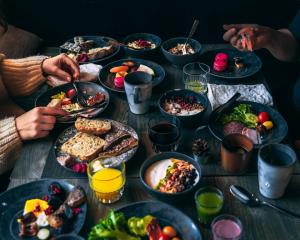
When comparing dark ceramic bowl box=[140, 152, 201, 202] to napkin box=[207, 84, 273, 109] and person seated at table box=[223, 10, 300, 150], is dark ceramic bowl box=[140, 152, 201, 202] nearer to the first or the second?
napkin box=[207, 84, 273, 109]

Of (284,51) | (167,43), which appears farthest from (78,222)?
(284,51)

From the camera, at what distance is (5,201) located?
140cm

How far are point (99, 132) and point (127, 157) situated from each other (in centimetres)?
21

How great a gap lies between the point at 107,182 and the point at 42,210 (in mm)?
242

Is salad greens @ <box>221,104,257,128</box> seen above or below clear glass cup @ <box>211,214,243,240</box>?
below

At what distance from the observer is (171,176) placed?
4.68ft

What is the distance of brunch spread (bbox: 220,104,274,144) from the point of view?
1660 mm

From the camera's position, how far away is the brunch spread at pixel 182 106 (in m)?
1.77

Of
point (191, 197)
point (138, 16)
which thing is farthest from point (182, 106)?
point (138, 16)

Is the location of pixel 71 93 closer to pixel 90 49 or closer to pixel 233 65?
pixel 90 49

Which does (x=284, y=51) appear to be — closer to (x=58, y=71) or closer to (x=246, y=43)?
(x=246, y=43)

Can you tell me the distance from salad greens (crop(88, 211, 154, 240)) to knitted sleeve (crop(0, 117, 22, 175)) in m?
0.61


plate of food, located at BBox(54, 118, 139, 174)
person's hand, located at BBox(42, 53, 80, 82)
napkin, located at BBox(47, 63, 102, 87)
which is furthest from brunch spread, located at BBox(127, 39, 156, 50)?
plate of food, located at BBox(54, 118, 139, 174)

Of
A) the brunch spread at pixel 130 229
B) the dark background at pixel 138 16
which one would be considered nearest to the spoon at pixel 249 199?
the brunch spread at pixel 130 229
